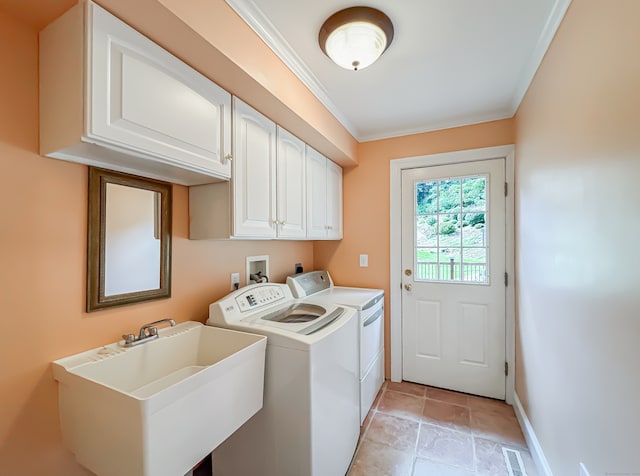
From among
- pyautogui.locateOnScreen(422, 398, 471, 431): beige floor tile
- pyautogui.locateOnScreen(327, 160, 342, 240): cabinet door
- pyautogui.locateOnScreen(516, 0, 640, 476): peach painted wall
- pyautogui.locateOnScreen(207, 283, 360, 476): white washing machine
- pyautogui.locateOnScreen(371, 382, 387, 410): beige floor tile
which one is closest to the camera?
pyautogui.locateOnScreen(516, 0, 640, 476): peach painted wall

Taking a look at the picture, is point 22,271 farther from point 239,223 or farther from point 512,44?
point 512,44

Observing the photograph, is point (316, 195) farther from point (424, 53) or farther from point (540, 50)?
point (540, 50)

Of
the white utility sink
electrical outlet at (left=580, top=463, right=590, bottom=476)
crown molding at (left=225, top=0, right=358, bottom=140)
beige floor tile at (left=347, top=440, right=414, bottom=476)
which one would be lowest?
beige floor tile at (left=347, top=440, right=414, bottom=476)

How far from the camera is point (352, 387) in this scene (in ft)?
5.69

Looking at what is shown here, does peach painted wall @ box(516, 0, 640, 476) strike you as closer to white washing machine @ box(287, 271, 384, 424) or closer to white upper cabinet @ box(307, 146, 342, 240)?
white washing machine @ box(287, 271, 384, 424)

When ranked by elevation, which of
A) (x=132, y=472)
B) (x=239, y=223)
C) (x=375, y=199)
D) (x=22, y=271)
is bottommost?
(x=132, y=472)

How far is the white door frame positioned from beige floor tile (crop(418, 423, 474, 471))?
2.17 feet

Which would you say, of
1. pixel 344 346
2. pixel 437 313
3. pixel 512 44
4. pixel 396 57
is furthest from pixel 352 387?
pixel 512 44

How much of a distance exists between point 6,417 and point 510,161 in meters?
3.14

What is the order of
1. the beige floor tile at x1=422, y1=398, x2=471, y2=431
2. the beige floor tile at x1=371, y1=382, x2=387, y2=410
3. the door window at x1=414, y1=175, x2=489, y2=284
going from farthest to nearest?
the door window at x1=414, y1=175, x2=489, y2=284 < the beige floor tile at x1=371, y1=382, x2=387, y2=410 < the beige floor tile at x1=422, y1=398, x2=471, y2=431

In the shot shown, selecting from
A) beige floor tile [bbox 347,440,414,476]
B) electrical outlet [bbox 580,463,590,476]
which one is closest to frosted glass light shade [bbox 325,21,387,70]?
electrical outlet [bbox 580,463,590,476]

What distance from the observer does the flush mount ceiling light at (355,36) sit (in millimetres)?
1280

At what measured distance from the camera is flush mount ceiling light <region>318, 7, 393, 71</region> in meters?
1.28

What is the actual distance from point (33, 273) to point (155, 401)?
0.69 metres
